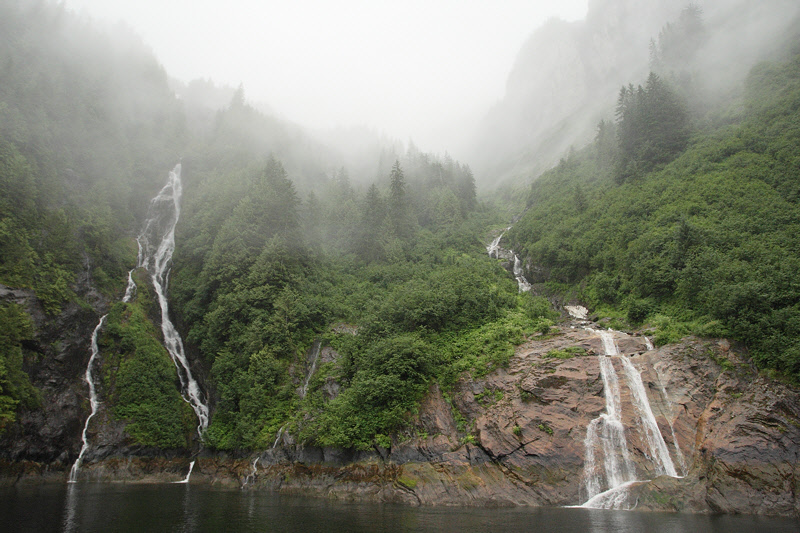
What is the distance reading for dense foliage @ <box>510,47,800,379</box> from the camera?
78.6 feet

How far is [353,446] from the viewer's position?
28.8 m

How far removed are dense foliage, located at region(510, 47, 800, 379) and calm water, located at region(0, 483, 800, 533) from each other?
12.1 meters

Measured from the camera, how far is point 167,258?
5566 centimetres

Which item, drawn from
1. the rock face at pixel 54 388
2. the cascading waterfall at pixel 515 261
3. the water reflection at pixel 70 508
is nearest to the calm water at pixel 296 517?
the water reflection at pixel 70 508

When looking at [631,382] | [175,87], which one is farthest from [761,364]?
[175,87]

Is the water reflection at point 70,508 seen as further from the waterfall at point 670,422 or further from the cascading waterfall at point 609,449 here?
the waterfall at point 670,422

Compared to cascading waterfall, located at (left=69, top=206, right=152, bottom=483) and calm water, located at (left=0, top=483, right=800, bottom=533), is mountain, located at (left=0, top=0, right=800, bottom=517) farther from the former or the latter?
calm water, located at (left=0, top=483, right=800, bottom=533)

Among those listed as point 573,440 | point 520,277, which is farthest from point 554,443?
point 520,277

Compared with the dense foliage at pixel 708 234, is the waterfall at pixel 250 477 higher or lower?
lower

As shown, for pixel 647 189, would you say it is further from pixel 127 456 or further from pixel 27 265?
pixel 27 265

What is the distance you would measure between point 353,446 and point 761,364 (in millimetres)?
25880

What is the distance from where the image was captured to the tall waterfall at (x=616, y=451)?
73.0 feet

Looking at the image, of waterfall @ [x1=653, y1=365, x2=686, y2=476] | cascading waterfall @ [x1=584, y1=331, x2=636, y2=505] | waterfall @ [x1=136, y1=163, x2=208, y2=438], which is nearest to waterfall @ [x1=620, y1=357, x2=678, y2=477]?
waterfall @ [x1=653, y1=365, x2=686, y2=476]

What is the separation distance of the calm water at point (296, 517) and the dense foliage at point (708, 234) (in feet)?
39.7
